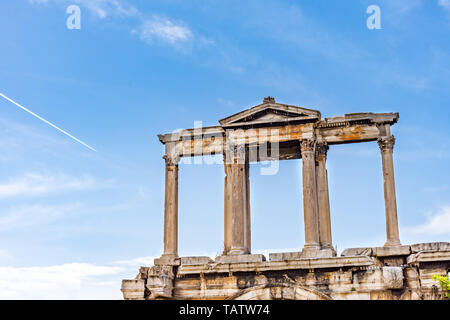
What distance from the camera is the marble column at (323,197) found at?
24406mm

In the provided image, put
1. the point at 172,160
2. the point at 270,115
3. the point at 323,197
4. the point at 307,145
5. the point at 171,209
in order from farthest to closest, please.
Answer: the point at 172,160
the point at 171,209
the point at 270,115
the point at 323,197
the point at 307,145

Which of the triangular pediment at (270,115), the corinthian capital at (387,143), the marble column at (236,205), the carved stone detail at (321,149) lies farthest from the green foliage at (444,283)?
the triangular pediment at (270,115)

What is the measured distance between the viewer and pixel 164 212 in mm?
26016

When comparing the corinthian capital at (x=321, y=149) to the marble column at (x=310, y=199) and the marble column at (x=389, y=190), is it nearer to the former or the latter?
the marble column at (x=310, y=199)

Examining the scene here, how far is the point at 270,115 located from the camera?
83.3 ft

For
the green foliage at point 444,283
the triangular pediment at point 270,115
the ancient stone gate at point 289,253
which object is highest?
the triangular pediment at point 270,115

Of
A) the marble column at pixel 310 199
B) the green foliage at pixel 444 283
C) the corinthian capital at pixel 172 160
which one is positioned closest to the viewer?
the green foliage at pixel 444 283

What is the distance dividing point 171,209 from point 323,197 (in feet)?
20.3

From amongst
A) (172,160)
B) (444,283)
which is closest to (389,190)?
(444,283)

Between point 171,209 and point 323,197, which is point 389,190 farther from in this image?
point 171,209

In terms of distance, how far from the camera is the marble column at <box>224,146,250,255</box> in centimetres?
2438

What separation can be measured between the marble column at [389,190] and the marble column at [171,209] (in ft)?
27.4

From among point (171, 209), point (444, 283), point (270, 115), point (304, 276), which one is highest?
point (270, 115)
